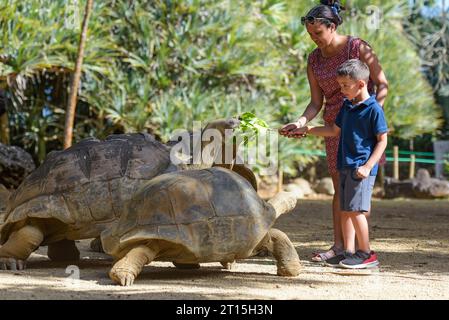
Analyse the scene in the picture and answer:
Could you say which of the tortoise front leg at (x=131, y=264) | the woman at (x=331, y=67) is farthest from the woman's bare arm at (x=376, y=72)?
the tortoise front leg at (x=131, y=264)

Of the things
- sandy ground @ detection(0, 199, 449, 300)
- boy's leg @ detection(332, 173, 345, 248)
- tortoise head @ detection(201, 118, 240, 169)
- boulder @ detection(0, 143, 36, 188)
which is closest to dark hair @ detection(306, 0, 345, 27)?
tortoise head @ detection(201, 118, 240, 169)

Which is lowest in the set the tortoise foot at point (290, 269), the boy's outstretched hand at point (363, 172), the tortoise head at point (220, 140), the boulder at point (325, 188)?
the boulder at point (325, 188)

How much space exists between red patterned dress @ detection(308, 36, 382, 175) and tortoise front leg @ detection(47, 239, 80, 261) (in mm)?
1944

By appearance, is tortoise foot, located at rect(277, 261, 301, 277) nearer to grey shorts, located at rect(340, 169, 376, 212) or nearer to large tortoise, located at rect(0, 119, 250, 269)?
grey shorts, located at rect(340, 169, 376, 212)

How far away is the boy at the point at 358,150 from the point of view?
530 centimetres

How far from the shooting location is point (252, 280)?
500 centimetres

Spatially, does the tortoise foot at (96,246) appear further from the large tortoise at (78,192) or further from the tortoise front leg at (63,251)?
the large tortoise at (78,192)

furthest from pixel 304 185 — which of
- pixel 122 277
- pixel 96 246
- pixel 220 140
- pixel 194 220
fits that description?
pixel 122 277

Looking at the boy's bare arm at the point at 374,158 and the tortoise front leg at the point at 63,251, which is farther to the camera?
the tortoise front leg at the point at 63,251

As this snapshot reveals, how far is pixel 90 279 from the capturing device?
496 centimetres

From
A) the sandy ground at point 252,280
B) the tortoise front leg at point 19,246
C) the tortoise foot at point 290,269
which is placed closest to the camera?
the sandy ground at point 252,280

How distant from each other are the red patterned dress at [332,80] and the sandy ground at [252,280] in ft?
2.78

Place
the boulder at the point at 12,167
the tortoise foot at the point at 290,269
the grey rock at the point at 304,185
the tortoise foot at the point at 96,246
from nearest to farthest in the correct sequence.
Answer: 1. the tortoise foot at the point at 290,269
2. the tortoise foot at the point at 96,246
3. the boulder at the point at 12,167
4. the grey rock at the point at 304,185

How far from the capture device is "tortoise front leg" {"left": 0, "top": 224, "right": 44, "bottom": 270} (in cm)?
541
